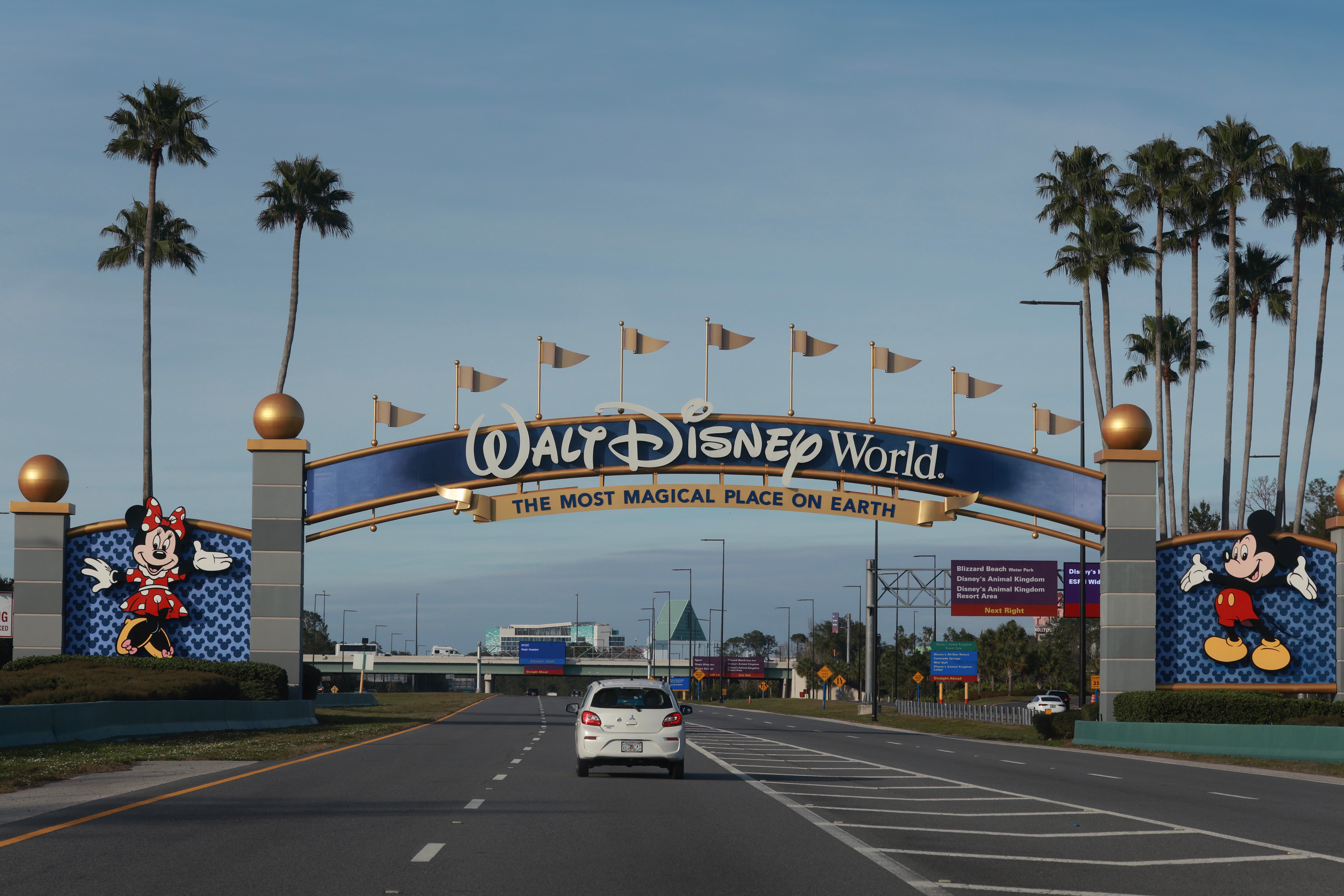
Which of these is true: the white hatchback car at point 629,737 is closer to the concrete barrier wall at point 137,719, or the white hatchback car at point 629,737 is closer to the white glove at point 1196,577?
the concrete barrier wall at point 137,719

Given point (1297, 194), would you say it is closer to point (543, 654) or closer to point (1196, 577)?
point (1196, 577)

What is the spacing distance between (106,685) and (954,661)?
207 feet

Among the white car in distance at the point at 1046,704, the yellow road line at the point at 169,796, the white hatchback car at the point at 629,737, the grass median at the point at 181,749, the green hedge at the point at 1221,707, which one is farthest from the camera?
the white car in distance at the point at 1046,704

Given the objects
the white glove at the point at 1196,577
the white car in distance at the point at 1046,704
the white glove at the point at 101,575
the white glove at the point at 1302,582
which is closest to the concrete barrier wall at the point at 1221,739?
the white glove at the point at 1196,577

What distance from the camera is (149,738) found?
3177cm

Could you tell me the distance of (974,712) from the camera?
7394 centimetres

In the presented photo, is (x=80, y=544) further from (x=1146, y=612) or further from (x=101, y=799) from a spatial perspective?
(x=1146, y=612)

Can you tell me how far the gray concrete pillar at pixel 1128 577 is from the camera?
1587 inches

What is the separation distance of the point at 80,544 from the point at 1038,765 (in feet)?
89.2

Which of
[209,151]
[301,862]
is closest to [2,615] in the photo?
[209,151]

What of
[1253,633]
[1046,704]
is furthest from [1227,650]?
[1046,704]

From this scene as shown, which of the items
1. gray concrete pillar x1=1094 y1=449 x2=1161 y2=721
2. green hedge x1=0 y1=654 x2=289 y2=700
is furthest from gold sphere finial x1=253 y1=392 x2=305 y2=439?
gray concrete pillar x1=1094 y1=449 x2=1161 y2=721

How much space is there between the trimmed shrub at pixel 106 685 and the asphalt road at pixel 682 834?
7835 mm

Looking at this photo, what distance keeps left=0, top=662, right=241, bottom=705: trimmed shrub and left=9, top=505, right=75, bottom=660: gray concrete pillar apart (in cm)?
278
